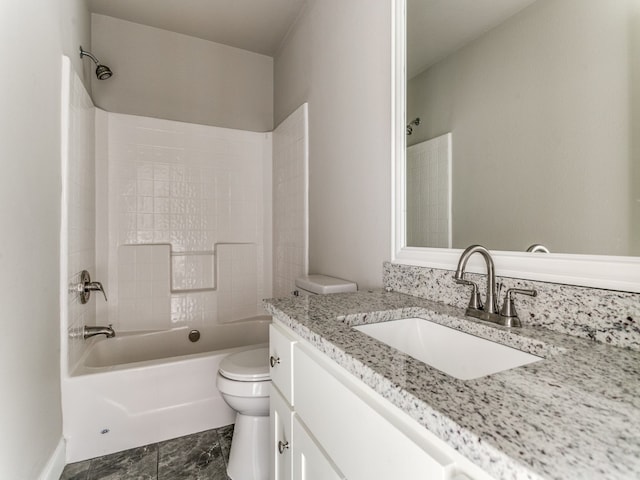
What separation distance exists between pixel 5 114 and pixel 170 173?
1.63 metres

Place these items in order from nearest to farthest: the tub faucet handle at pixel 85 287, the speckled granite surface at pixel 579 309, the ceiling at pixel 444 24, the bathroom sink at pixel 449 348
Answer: the speckled granite surface at pixel 579 309
the bathroom sink at pixel 449 348
the ceiling at pixel 444 24
the tub faucet handle at pixel 85 287

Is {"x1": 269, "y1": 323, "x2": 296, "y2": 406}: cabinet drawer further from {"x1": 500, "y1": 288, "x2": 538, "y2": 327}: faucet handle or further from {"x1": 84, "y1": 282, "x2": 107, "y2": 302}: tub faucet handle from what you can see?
{"x1": 84, "y1": 282, "x2": 107, "y2": 302}: tub faucet handle

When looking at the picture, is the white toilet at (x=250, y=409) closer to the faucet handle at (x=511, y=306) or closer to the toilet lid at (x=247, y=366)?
the toilet lid at (x=247, y=366)

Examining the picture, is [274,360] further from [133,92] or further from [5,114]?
[133,92]

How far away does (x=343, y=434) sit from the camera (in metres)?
0.68

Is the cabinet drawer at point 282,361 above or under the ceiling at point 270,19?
under

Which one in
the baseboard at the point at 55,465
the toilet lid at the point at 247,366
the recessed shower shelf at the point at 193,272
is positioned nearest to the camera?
the baseboard at the point at 55,465

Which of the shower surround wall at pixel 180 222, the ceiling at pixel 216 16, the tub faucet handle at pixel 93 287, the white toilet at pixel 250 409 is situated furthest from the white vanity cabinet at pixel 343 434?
the ceiling at pixel 216 16

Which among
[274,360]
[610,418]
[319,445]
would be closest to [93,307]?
[274,360]

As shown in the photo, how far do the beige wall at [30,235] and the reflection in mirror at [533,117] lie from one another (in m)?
1.42

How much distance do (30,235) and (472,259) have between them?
160 centimetres

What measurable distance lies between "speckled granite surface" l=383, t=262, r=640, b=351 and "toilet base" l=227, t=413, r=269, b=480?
112 cm

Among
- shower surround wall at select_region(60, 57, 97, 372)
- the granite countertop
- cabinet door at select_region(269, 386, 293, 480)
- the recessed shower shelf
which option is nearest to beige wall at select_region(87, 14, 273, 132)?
shower surround wall at select_region(60, 57, 97, 372)

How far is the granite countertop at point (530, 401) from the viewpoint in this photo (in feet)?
1.14
